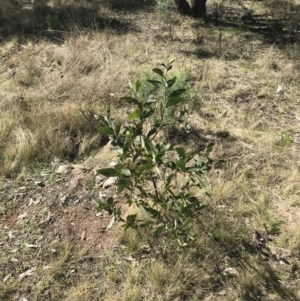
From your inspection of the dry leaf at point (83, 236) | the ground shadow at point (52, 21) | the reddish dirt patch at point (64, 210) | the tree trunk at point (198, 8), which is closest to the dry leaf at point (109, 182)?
the reddish dirt patch at point (64, 210)

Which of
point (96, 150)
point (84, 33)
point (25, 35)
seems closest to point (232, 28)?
point (84, 33)

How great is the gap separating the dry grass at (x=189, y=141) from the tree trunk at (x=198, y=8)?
0.26 m

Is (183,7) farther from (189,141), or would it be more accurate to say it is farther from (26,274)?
(26,274)

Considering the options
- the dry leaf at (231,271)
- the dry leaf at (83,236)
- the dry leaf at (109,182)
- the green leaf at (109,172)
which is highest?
the green leaf at (109,172)

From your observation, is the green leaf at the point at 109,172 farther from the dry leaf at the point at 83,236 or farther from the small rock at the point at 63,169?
the small rock at the point at 63,169

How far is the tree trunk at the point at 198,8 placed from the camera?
291 inches

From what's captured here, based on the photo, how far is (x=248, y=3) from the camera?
327 inches

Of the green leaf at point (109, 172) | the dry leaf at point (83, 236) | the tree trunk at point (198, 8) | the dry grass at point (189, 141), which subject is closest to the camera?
the green leaf at point (109, 172)

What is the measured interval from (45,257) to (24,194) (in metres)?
0.76

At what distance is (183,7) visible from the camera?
749cm

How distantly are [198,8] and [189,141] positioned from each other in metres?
4.11

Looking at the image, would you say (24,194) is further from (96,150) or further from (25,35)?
(25,35)

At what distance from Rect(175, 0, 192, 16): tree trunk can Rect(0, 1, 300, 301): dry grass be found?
1.08ft

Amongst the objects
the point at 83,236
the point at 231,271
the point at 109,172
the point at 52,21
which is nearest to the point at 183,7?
the point at 52,21
